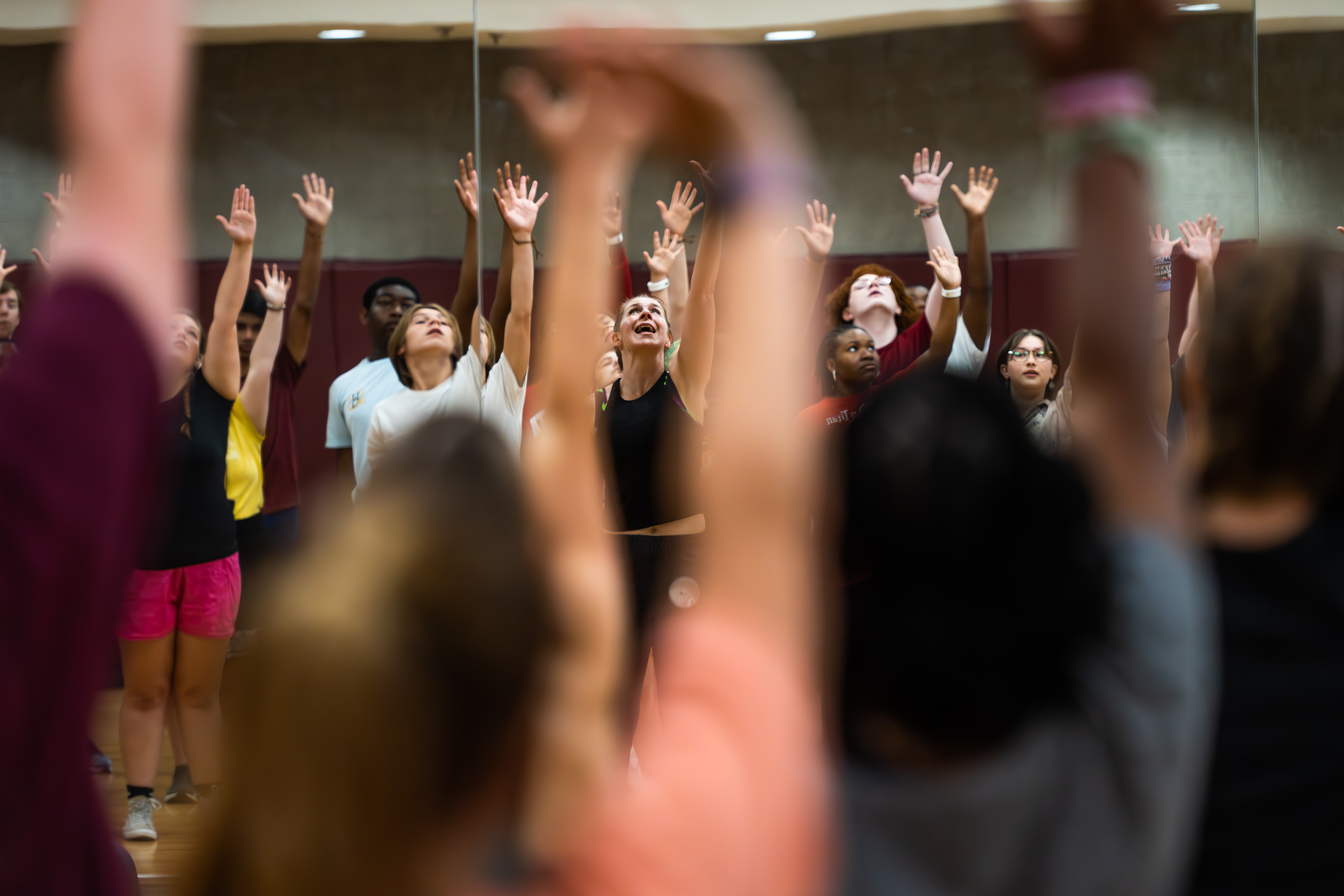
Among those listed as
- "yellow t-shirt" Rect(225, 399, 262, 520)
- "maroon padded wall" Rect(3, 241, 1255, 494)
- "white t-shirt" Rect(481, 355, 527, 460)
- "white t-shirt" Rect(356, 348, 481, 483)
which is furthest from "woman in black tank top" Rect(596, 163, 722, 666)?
"yellow t-shirt" Rect(225, 399, 262, 520)

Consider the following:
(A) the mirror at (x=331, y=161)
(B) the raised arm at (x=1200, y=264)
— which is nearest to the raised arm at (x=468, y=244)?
(A) the mirror at (x=331, y=161)

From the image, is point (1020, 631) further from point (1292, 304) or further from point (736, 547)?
point (1292, 304)

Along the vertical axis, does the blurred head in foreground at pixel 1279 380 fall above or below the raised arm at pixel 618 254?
below

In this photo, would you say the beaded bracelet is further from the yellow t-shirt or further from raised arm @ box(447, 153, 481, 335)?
the yellow t-shirt

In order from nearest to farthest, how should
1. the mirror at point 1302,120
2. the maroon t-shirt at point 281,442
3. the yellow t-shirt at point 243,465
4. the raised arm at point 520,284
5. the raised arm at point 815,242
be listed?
the yellow t-shirt at point 243,465 → the raised arm at point 520,284 → the maroon t-shirt at point 281,442 → the raised arm at point 815,242 → the mirror at point 1302,120

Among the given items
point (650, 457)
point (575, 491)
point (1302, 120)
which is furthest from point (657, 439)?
point (1302, 120)

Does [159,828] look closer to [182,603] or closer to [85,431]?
[182,603]

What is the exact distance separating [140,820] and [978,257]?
334 cm

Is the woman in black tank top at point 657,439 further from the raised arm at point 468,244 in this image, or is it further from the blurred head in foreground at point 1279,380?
the blurred head in foreground at point 1279,380

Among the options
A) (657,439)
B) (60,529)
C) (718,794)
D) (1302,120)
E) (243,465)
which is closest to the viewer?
(60,529)

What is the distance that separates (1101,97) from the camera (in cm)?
84

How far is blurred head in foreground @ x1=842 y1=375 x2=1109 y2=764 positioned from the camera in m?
0.71

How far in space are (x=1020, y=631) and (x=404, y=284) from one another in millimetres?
3890

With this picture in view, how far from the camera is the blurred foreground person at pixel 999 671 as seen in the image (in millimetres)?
711
